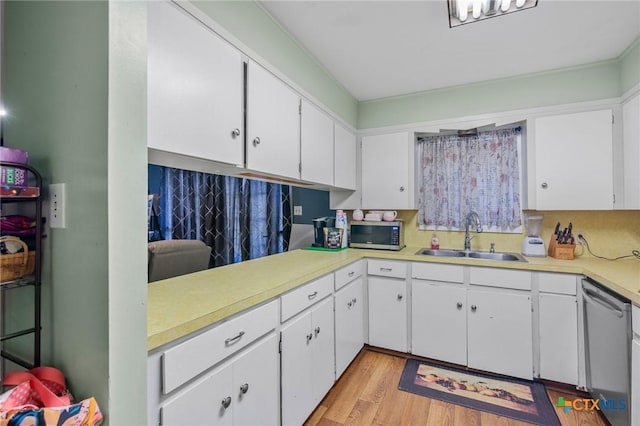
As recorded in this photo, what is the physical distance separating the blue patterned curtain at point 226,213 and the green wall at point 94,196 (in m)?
0.88

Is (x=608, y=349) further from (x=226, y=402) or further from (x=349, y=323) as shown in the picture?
(x=226, y=402)

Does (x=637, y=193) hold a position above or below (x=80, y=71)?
below

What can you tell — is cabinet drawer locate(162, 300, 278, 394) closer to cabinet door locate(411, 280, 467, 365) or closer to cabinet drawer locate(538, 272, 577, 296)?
cabinet door locate(411, 280, 467, 365)

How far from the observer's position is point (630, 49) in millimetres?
2090

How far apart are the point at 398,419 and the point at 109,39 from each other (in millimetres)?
2192

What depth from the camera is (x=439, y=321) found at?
7.77 ft

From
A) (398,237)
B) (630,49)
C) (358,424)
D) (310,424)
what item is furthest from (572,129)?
(310,424)

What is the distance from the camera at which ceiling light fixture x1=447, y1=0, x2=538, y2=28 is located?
1578 mm

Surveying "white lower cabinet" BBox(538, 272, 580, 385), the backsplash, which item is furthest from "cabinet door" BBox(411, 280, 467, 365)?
the backsplash

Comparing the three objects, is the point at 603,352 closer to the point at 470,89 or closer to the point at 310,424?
the point at 310,424

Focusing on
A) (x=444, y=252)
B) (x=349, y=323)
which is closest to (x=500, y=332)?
(x=444, y=252)

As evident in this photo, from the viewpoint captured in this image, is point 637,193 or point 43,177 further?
point 637,193

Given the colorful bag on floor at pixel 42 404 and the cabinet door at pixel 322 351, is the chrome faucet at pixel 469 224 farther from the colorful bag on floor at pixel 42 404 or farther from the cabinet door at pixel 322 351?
the colorful bag on floor at pixel 42 404

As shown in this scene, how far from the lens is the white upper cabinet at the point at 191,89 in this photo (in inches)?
44.2
